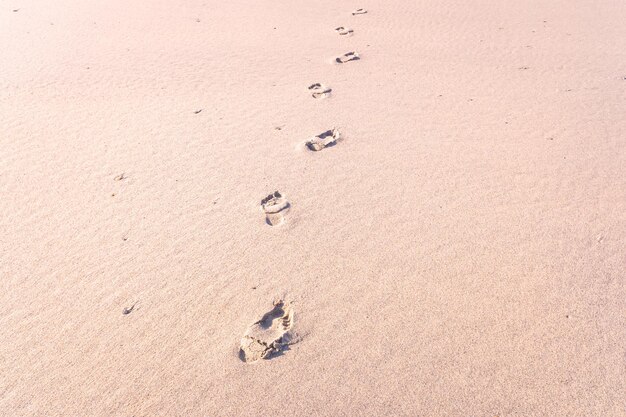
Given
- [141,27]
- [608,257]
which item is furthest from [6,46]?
[608,257]

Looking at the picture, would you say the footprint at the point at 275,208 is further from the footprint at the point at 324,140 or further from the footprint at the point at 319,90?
the footprint at the point at 319,90

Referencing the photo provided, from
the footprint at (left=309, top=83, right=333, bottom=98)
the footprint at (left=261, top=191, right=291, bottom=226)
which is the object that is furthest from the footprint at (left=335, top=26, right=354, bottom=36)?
the footprint at (left=261, top=191, right=291, bottom=226)

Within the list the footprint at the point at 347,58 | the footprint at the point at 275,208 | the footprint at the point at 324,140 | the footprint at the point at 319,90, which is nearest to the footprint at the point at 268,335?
the footprint at the point at 275,208

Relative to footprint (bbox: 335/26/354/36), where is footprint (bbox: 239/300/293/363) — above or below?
above

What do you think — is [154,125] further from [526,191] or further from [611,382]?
[611,382]

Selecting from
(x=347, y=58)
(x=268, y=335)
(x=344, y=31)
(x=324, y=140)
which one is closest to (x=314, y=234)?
(x=268, y=335)

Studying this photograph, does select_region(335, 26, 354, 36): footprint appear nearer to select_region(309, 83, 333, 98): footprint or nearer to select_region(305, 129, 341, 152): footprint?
select_region(309, 83, 333, 98): footprint
